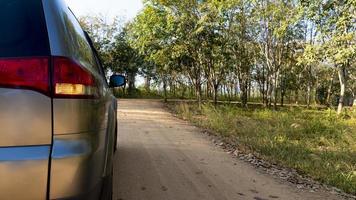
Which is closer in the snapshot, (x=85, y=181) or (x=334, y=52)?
(x=85, y=181)

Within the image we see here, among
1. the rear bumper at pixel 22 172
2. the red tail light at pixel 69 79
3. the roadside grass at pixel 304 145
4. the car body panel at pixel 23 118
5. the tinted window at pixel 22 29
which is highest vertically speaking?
the tinted window at pixel 22 29

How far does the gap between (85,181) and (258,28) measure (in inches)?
979

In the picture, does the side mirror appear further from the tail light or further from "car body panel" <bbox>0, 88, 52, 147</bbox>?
"car body panel" <bbox>0, 88, 52, 147</bbox>

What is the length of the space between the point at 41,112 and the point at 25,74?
21 centimetres

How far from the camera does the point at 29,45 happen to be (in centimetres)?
218

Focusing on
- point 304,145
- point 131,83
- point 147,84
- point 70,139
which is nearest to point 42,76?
point 70,139

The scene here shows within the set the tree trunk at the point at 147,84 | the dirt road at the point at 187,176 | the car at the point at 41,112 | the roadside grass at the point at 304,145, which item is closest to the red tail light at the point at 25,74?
the car at the point at 41,112

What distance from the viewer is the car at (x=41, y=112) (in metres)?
2.08

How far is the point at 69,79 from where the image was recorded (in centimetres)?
224

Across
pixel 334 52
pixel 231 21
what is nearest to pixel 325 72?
pixel 231 21

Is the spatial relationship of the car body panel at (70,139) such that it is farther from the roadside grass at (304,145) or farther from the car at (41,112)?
the roadside grass at (304,145)

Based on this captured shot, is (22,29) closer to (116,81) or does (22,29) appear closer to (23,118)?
(23,118)

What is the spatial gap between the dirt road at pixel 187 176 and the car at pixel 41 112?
2881mm

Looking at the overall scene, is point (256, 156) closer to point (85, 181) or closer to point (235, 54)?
point (85, 181)
